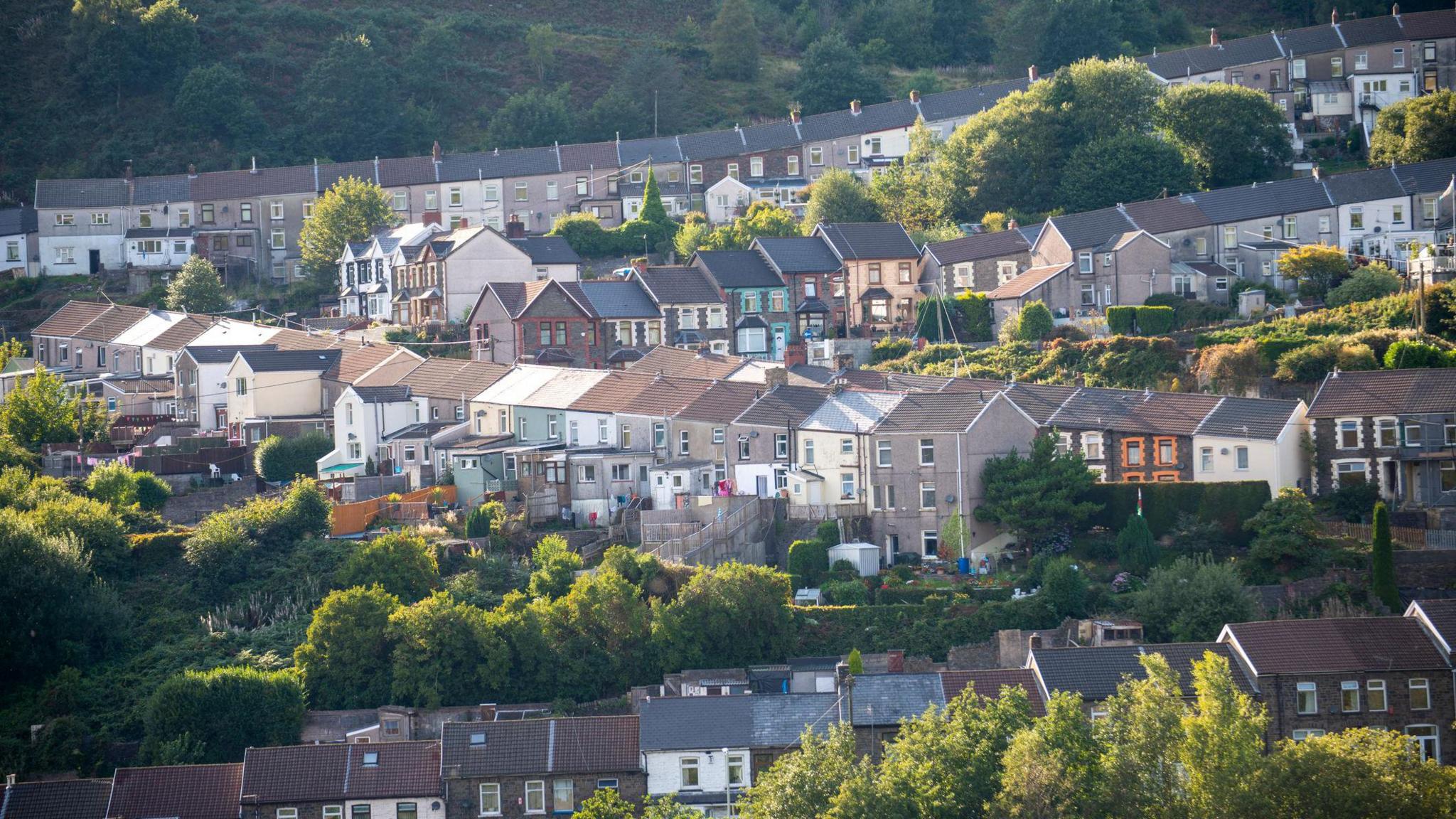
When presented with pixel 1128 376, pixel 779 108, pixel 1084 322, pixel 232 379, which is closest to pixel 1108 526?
pixel 1128 376

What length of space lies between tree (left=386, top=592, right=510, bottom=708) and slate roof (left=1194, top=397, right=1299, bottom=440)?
65.6ft

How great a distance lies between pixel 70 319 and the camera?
8494 centimetres

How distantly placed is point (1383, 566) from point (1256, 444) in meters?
6.42

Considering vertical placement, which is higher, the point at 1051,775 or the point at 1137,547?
the point at 1137,547

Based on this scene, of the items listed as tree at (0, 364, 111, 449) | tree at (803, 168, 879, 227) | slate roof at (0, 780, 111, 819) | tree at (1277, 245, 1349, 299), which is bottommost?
slate roof at (0, 780, 111, 819)

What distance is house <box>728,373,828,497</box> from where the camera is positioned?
57844 millimetres

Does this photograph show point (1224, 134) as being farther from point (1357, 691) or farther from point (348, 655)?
point (348, 655)

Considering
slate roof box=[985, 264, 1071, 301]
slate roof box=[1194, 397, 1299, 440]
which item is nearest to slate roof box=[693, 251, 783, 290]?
slate roof box=[985, 264, 1071, 301]

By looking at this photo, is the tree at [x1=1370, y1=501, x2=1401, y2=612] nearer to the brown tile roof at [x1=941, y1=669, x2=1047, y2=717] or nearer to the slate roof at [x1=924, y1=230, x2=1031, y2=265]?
the brown tile roof at [x1=941, y1=669, x2=1047, y2=717]

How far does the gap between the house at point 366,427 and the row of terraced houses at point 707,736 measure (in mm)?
23257

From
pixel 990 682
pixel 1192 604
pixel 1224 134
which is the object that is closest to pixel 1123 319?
pixel 1224 134

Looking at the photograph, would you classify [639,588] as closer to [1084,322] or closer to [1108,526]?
[1108,526]

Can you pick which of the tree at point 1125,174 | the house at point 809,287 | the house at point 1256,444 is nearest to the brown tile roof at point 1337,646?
the house at point 1256,444

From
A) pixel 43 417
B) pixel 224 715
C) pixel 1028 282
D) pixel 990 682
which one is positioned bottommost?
pixel 224 715
